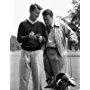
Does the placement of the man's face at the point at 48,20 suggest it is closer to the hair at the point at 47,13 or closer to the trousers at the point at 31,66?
the hair at the point at 47,13

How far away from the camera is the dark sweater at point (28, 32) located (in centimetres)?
407

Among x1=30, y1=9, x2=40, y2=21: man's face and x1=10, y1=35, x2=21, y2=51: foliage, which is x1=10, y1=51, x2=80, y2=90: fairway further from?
x1=30, y1=9, x2=40, y2=21: man's face

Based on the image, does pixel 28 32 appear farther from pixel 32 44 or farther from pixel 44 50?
pixel 44 50

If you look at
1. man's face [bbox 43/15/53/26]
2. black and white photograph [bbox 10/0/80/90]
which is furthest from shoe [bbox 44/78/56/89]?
man's face [bbox 43/15/53/26]

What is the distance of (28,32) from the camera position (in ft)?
13.5

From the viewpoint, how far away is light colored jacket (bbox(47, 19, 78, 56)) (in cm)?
411

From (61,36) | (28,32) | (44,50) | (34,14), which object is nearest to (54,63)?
(44,50)

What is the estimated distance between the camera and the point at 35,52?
4.09 m

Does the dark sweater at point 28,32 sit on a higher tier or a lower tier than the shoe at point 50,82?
higher

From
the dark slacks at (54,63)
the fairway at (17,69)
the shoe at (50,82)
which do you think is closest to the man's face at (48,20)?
the dark slacks at (54,63)

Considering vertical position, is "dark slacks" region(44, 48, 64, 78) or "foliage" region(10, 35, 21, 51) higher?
"foliage" region(10, 35, 21, 51)

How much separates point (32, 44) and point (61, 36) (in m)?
0.29

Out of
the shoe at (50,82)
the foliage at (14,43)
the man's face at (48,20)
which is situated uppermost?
the man's face at (48,20)

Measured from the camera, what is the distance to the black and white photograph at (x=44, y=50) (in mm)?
4094
